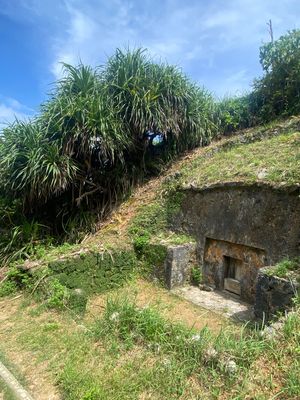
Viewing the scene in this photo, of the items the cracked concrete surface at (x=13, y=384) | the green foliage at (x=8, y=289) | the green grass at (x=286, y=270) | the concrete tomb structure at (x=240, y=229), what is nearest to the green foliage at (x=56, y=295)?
the green foliage at (x=8, y=289)

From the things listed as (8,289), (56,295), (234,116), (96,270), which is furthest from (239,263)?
(234,116)

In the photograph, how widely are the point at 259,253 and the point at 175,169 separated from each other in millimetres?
3710

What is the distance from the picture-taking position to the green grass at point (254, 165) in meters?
5.08

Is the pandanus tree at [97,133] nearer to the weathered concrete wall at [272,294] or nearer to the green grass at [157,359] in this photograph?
the green grass at [157,359]

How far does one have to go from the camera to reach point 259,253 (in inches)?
197

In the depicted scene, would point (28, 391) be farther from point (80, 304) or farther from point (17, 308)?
point (17, 308)

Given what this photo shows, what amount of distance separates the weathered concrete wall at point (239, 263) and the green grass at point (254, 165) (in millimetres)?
1196

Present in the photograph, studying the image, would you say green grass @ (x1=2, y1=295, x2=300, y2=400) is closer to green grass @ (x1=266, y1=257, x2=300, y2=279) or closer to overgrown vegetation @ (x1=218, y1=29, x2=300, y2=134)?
green grass @ (x1=266, y1=257, x2=300, y2=279)

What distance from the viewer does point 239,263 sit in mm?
5406

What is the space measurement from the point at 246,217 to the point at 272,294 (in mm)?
1701

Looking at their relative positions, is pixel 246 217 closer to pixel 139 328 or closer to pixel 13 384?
pixel 139 328

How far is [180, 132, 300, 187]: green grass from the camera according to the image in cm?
508

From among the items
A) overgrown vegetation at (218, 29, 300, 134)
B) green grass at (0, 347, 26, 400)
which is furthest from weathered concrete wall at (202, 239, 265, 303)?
overgrown vegetation at (218, 29, 300, 134)

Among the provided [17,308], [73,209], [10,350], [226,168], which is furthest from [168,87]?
[10,350]
